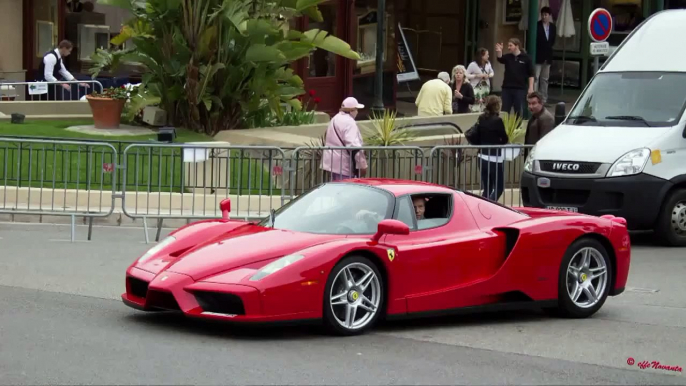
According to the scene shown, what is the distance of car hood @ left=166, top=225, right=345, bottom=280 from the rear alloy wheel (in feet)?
6.84

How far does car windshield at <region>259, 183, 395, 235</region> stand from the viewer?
994 centimetres

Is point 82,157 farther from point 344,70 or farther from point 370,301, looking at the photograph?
point 344,70

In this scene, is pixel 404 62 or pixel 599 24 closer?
pixel 599 24

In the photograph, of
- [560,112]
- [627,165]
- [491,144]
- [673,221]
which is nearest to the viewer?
[627,165]

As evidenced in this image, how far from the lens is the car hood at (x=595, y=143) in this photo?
51.0 feet

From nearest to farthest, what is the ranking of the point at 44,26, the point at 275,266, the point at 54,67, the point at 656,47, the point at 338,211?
the point at 275,266, the point at 338,211, the point at 656,47, the point at 54,67, the point at 44,26

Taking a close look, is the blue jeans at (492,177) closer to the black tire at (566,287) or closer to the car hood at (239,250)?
the black tire at (566,287)

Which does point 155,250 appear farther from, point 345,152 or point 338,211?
point 345,152

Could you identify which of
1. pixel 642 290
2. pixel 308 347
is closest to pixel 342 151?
pixel 642 290

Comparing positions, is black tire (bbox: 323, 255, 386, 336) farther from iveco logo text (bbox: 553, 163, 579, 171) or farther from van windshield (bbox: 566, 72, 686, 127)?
van windshield (bbox: 566, 72, 686, 127)

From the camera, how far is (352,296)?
9.38 meters

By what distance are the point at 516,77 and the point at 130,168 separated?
36.7 feet

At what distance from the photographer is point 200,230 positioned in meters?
10.4

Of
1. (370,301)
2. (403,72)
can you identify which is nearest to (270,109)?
(403,72)
